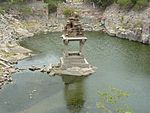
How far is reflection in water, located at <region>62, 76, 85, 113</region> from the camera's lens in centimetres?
4661

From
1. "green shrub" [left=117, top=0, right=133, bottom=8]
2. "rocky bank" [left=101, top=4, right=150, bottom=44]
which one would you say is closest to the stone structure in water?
"rocky bank" [left=101, top=4, right=150, bottom=44]

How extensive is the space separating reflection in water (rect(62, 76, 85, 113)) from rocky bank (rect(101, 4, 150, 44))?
32.0 m

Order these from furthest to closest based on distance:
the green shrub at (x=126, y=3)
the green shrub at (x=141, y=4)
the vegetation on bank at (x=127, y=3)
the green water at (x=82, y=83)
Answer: the green shrub at (x=126, y=3) < the vegetation on bank at (x=127, y=3) < the green shrub at (x=141, y=4) < the green water at (x=82, y=83)

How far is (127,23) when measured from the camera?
95.4m

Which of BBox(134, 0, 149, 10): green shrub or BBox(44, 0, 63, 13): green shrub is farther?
BBox(44, 0, 63, 13): green shrub

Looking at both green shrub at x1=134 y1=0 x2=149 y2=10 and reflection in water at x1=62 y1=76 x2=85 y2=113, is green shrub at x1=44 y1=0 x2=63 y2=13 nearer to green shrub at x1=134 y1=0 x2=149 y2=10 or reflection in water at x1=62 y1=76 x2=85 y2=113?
green shrub at x1=134 y1=0 x2=149 y2=10

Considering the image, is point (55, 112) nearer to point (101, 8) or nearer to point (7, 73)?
point (7, 73)

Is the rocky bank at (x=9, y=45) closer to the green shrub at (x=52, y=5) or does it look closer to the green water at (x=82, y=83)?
the green water at (x=82, y=83)

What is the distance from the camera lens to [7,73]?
5841 centimetres

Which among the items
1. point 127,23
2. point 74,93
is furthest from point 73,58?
point 127,23

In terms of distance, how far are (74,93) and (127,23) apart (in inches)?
1854

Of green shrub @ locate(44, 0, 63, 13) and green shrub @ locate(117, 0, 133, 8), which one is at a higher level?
green shrub @ locate(117, 0, 133, 8)

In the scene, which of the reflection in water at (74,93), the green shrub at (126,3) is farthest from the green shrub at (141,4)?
the reflection in water at (74,93)

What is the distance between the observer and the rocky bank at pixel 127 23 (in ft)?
285
